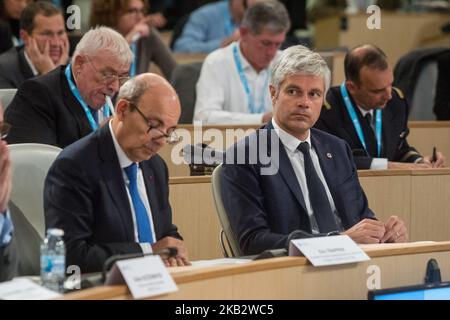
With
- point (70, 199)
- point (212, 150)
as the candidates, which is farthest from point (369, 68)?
point (70, 199)

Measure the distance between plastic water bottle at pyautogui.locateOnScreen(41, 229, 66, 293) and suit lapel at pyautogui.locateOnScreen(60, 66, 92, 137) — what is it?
1497 millimetres

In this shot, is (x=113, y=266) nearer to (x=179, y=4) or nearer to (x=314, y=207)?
(x=314, y=207)

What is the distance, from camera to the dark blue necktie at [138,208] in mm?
3541

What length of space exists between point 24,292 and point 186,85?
3.81m

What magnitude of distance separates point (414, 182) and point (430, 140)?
39.1 inches

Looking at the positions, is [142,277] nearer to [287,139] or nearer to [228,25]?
[287,139]

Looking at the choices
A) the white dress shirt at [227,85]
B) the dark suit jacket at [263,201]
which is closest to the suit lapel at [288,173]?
the dark suit jacket at [263,201]

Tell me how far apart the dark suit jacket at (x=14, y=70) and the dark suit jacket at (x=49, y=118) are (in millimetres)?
1049

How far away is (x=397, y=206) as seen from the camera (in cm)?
479

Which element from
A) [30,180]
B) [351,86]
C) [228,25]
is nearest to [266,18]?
[351,86]

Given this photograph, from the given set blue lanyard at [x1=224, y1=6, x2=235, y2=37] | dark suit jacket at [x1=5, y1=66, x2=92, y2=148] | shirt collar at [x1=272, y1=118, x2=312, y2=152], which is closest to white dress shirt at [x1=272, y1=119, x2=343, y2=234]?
shirt collar at [x1=272, y1=118, x2=312, y2=152]

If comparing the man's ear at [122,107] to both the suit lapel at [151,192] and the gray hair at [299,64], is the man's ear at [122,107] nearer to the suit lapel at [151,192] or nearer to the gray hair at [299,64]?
the suit lapel at [151,192]

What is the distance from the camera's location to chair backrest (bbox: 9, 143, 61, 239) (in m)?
3.75

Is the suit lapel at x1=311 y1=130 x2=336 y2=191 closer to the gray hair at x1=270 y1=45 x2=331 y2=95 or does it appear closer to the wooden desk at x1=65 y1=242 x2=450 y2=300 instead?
the gray hair at x1=270 y1=45 x2=331 y2=95
